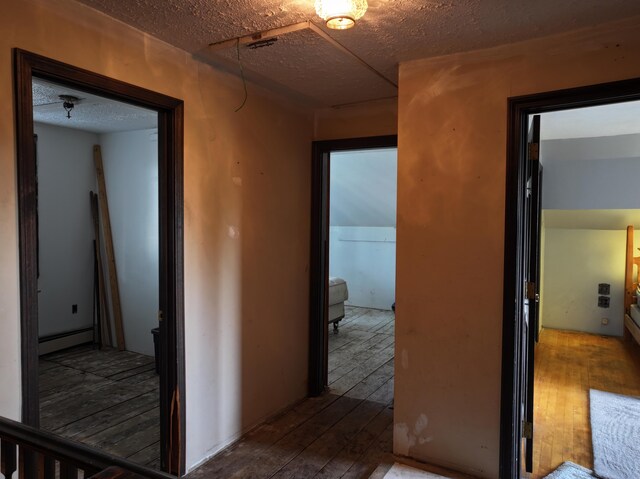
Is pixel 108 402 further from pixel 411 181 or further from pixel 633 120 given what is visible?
pixel 633 120

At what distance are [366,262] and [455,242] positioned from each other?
498 centimetres

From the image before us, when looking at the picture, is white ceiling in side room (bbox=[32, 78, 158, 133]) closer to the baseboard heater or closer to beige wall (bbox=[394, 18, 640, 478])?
beige wall (bbox=[394, 18, 640, 478])

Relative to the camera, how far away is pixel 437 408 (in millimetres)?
2244

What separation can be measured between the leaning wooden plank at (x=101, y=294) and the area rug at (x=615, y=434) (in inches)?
171

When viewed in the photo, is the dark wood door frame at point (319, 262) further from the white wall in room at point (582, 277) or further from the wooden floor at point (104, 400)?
the white wall in room at point (582, 277)

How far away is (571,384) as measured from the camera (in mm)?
3629

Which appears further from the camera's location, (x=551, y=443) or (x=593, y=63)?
(x=551, y=443)

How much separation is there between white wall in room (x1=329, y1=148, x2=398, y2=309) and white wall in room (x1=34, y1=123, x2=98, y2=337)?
2930 mm

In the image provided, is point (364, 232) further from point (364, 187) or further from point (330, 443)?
point (330, 443)

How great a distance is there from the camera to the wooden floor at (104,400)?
2643 millimetres

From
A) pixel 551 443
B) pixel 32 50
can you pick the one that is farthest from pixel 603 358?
pixel 32 50

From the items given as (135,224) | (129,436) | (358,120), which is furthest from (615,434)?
(135,224)

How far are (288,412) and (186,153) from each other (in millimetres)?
1911

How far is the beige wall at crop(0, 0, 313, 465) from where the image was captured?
5.08ft
